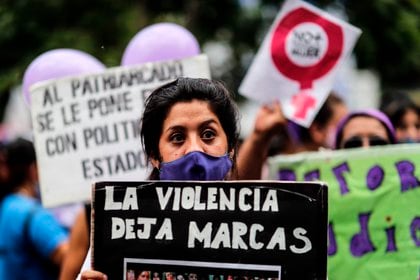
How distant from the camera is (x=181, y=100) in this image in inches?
120

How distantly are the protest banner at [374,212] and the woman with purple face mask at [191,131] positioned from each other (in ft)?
3.78

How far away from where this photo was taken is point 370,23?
488 inches

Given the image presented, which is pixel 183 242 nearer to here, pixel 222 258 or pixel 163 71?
pixel 222 258

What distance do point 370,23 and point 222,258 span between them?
32.9 feet

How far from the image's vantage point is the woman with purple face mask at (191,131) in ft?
9.56

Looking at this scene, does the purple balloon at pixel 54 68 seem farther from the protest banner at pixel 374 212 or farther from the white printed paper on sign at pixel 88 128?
the protest banner at pixel 374 212

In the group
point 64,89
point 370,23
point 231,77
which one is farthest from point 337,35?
point 231,77

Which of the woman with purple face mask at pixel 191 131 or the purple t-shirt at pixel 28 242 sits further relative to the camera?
the purple t-shirt at pixel 28 242

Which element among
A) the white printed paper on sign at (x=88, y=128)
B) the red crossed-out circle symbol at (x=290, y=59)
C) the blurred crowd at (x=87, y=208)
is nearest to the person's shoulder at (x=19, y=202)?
the blurred crowd at (x=87, y=208)

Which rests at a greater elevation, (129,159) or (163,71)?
(163,71)

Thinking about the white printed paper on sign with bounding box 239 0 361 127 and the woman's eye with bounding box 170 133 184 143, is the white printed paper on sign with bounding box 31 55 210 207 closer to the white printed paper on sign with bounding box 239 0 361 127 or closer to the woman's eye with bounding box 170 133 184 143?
the white printed paper on sign with bounding box 239 0 361 127

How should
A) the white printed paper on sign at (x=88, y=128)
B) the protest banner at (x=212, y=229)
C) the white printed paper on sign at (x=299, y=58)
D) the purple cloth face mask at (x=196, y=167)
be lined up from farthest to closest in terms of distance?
the white printed paper on sign at (x=88, y=128), the white printed paper on sign at (x=299, y=58), the purple cloth face mask at (x=196, y=167), the protest banner at (x=212, y=229)

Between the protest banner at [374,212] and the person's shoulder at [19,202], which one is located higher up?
the person's shoulder at [19,202]

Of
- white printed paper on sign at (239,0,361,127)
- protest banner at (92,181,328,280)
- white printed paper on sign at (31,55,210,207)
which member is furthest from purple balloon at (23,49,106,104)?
protest banner at (92,181,328,280)
